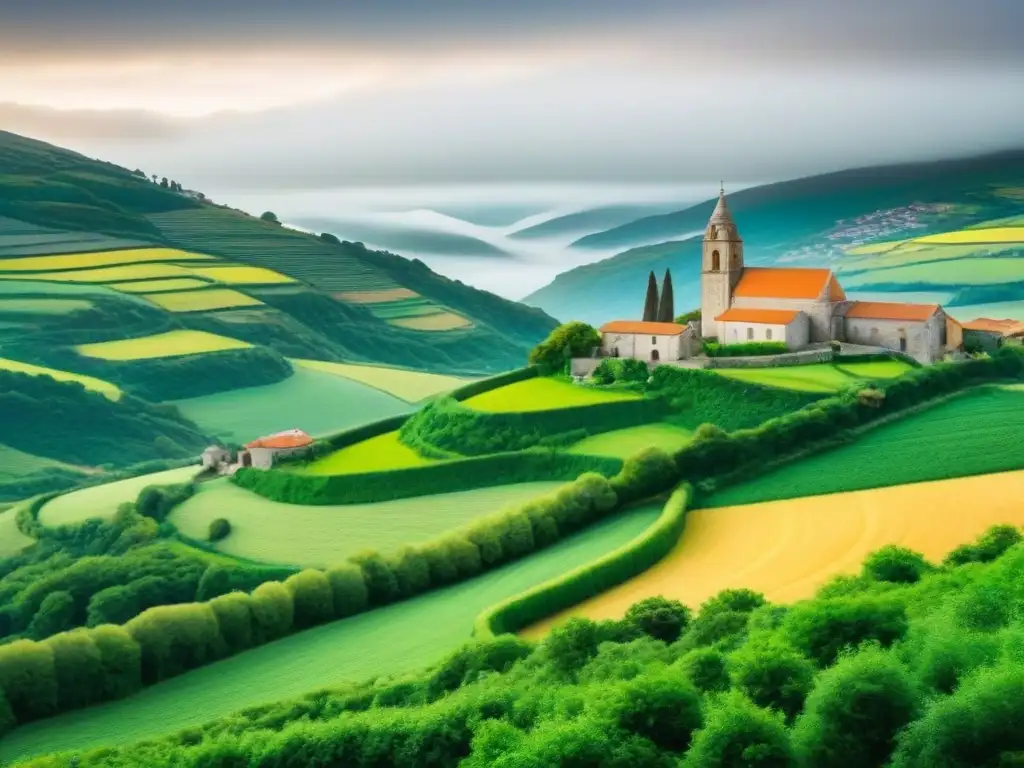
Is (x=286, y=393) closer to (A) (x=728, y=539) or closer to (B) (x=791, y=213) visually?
(B) (x=791, y=213)

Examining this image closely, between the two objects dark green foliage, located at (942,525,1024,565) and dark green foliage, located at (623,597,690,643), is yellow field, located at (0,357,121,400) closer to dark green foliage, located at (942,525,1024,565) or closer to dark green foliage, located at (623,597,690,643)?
dark green foliage, located at (623,597,690,643)

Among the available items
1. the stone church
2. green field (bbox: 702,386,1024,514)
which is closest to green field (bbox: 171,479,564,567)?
green field (bbox: 702,386,1024,514)

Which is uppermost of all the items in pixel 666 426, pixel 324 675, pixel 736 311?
pixel 736 311

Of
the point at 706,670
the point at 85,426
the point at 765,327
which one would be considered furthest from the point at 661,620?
the point at 85,426

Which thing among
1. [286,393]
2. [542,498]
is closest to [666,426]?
[542,498]

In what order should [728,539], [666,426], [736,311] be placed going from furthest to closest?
[736,311] < [666,426] < [728,539]

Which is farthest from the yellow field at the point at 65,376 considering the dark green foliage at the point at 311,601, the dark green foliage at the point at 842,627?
the dark green foliage at the point at 842,627
